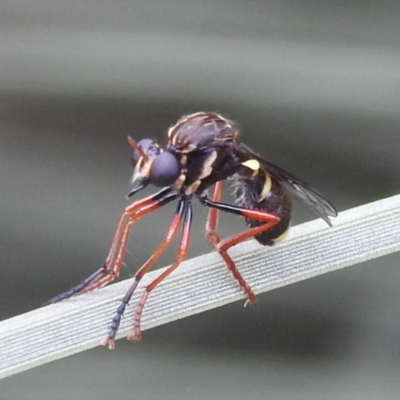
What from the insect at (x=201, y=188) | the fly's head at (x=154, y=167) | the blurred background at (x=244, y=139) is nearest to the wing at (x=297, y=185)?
the insect at (x=201, y=188)

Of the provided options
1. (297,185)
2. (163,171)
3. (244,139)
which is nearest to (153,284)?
(163,171)

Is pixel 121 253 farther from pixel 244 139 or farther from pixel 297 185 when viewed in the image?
pixel 244 139

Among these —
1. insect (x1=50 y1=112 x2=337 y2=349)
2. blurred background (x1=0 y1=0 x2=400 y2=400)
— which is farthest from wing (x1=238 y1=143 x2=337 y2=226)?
blurred background (x1=0 y1=0 x2=400 y2=400)

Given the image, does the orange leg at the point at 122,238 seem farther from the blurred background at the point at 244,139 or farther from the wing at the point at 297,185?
the blurred background at the point at 244,139

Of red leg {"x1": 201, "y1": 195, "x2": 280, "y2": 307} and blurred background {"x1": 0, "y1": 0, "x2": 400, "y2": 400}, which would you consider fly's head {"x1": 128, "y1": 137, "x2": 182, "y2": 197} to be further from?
blurred background {"x1": 0, "y1": 0, "x2": 400, "y2": 400}

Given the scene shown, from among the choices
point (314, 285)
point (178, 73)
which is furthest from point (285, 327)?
point (178, 73)

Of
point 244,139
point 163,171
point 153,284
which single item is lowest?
point 244,139

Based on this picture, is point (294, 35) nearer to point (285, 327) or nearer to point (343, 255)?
point (285, 327)
